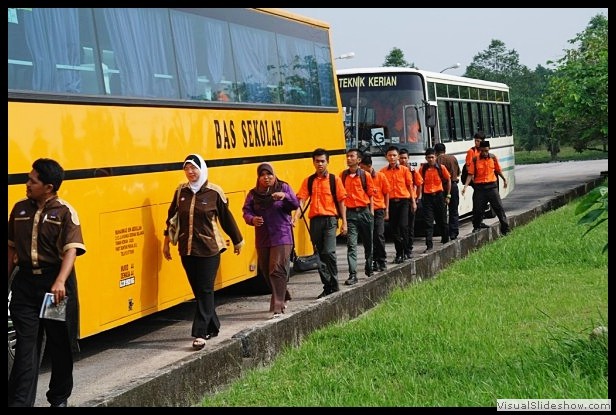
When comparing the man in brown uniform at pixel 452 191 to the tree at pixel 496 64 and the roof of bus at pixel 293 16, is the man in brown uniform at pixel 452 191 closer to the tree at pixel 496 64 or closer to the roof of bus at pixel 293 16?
the roof of bus at pixel 293 16

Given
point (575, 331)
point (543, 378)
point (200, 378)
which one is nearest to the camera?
point (543, 378)

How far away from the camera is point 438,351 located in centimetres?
922

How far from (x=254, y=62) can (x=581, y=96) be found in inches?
807

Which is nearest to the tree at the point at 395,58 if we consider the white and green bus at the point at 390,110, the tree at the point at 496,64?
the tree at the point at 496,64

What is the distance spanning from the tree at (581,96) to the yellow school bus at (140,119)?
19.4 meters

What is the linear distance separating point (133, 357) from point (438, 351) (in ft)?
9.01

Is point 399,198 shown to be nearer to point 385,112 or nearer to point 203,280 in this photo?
point 385,112

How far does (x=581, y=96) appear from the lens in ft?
105

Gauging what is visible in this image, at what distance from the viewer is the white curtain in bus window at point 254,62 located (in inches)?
503

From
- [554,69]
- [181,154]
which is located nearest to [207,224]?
[181,154]

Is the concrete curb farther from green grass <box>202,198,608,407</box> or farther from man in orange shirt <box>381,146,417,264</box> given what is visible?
man in orange shirt <box>381,146,417,264</box>

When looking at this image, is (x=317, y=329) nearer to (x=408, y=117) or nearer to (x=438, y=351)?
(x=438, y=351)

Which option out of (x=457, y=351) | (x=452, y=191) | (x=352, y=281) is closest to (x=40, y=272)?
(x=457, y=351)

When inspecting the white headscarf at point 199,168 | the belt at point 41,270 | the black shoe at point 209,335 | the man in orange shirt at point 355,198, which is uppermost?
the white headscarf at point 199,168
